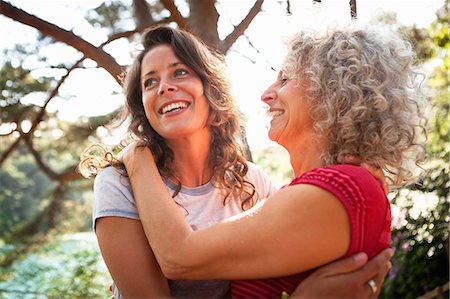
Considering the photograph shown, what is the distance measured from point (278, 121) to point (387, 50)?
0.34m

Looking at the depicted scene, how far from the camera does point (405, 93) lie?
58.2 inches

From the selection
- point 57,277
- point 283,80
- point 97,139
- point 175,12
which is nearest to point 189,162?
point 283,80

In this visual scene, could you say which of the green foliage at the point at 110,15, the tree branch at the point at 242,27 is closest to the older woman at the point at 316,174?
the tree branch at the point at 242,27

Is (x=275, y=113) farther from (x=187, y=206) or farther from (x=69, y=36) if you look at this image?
(x=69, y=36)

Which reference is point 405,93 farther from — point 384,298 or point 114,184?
point 384,298

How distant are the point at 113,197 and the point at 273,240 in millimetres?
Answer: 506

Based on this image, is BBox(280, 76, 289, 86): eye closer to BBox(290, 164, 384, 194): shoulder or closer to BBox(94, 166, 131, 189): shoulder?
BBox(290, 164, 384, 194): shoulder

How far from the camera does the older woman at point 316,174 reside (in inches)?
49.1

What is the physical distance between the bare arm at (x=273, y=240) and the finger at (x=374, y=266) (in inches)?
2.8

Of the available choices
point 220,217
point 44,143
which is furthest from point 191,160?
point 44,143

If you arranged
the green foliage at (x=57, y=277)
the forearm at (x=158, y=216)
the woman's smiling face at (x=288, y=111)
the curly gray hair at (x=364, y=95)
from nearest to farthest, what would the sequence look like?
the forearm at (x=158, y=216) < the curly gray hair at (x=364, y=95) < the woman's smiling face at (x=288, y=111) < the green foliage at (x=57, y=277)

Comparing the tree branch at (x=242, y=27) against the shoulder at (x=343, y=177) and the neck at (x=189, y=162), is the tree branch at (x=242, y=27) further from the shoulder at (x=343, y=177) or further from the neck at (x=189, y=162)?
the shoulder at (x=343, y=177)

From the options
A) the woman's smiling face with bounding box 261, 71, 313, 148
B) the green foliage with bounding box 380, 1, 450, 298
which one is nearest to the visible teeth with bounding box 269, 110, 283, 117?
the woman's smiling face with bounding box 261, 71, 313, 148

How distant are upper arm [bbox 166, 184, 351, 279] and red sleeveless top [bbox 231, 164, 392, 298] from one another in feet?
0.07
